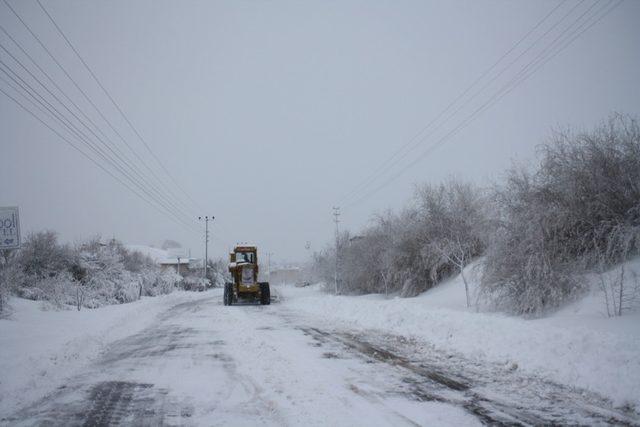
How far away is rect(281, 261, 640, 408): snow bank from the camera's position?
6.35 metres

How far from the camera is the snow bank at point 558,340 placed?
6.35 m

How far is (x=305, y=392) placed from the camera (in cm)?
634

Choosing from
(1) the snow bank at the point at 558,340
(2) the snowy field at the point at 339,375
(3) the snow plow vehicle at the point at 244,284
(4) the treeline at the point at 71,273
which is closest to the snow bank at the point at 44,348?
(2) the snowy field at the point at 339,375

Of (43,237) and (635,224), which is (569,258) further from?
(43,237)

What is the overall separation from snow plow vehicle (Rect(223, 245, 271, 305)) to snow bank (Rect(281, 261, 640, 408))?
14.5m

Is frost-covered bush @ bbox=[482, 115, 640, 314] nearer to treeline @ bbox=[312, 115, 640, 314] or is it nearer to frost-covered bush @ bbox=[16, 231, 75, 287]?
treeline @ bbox=[312, 115, 640, 314]

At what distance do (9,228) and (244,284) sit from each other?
20.7m

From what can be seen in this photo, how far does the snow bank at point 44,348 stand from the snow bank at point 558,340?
319 inches

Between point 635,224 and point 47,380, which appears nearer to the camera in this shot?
point 47,380

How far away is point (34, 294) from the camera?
24797mm

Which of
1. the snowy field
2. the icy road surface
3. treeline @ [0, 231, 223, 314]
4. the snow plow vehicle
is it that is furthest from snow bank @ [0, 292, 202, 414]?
the snow plow vehicle

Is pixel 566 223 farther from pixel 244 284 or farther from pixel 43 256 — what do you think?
pixel 43 256

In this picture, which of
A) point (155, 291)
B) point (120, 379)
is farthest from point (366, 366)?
point (155, 291)

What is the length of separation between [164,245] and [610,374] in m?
144
